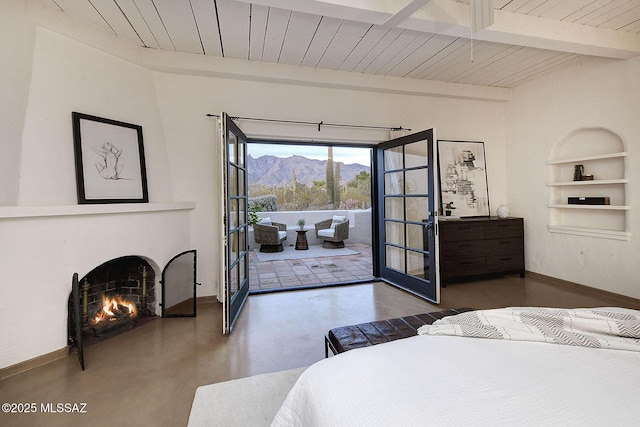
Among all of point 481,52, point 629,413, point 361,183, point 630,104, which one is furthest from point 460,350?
point 361,183

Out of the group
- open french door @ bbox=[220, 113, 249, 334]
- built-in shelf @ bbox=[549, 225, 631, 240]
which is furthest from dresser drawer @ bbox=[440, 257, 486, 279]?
open french door @ bbox=[220, 113, 249, 334]

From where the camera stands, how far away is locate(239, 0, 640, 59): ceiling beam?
221 cm

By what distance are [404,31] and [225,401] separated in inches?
131

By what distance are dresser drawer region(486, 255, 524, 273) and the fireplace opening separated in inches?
168

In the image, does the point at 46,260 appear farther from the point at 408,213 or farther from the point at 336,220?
the point at 336,220

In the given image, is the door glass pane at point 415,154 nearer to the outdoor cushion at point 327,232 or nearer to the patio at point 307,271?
the patio at point 307,271

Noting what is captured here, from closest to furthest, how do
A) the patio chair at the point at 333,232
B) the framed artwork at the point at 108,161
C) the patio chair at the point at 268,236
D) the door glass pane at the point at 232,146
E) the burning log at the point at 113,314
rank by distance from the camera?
the framed artwork at the point at 108,161 < the burning log at the point at 113,314 < the door glass pane at the point at 232,146 < the patio chair at the point at 268,236 < the patio chair at the point at 333,232

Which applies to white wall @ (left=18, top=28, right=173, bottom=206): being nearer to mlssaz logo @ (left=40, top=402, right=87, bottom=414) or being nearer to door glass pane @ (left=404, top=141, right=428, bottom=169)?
mlssaz logo @ (left=40, top=402, right=87, bottom=414)

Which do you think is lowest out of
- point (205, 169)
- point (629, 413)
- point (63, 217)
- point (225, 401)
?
point (225, 401)

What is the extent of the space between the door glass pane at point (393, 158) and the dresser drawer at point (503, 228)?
1.53 m

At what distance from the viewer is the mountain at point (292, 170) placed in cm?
1009

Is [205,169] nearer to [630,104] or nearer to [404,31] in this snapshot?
[404,31]

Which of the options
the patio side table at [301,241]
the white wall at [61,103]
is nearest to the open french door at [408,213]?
the white wall at [61,103]

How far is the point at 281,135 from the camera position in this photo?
3.68m
